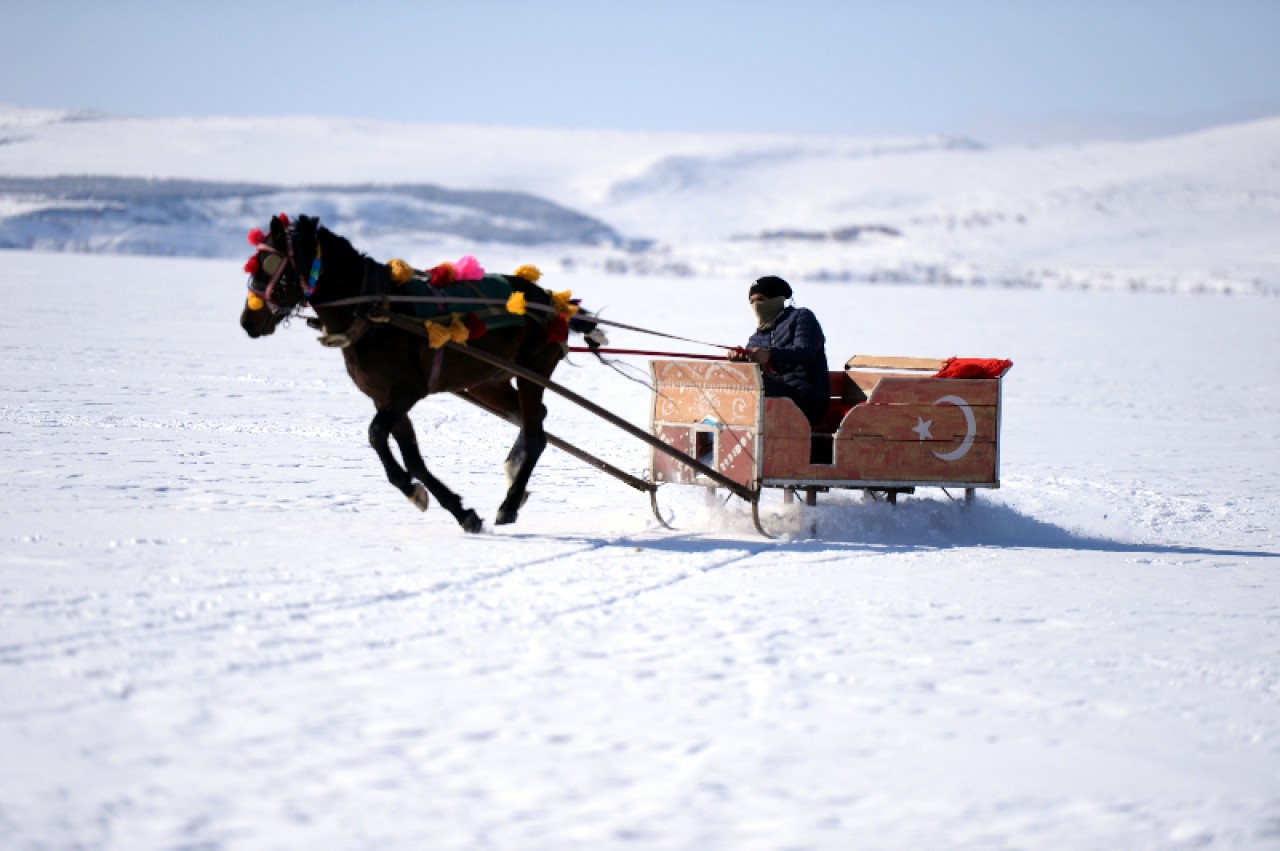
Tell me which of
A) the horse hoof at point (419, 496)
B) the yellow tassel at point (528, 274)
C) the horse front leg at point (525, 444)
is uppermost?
the yellow tassel at point (528, 274)

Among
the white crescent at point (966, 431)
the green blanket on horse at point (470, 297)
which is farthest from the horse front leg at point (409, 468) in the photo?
the white crescent at point (966, 431)

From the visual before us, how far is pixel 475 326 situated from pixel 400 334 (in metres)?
0.37

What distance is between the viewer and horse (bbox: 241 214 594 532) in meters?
6.97

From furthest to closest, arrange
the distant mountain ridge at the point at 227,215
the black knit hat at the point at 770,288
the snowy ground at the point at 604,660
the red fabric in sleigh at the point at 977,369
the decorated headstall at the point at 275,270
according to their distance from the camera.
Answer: the distant mountain ridge at the point at 227,215 < the black knit hat at the point at 770,288 < the red fabric in sleigh at the point at 977,369 < the decorated headstall at the point at 275,270 < the snowy ground at the point at 604,660

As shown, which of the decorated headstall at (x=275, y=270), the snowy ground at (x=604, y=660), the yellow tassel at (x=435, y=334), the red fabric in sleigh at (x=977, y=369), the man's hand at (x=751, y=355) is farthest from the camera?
the red fabric in sleigh at (x=977, y=369)

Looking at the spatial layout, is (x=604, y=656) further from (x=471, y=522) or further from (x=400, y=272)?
(x=400, y=272)

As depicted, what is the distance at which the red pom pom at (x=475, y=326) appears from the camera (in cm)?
750

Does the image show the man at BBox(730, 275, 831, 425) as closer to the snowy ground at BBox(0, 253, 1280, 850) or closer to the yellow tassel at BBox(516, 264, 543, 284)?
the snowy ground at BBox(0, 253, 1280, 850)

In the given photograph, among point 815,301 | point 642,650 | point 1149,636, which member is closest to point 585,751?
point 642,650

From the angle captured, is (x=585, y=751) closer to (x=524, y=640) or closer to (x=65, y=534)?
(x=524, y=640)

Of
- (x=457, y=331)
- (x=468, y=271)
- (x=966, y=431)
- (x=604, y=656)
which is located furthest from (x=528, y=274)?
(x=604, y=656)

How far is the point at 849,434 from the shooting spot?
7.71 meters

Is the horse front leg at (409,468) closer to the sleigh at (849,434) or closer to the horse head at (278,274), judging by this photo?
the horse head at (278,274)

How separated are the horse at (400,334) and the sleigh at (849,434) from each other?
2.22ft
